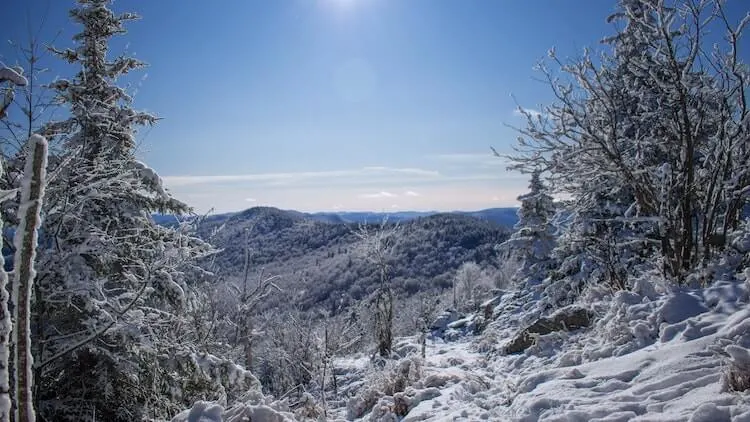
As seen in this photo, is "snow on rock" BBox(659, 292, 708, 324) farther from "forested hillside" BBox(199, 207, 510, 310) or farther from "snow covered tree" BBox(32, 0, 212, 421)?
"forested hillside" BBox(199, 207, 510, 310)

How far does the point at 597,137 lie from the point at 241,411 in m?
5.65

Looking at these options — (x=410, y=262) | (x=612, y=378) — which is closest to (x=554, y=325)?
(x=612, y=378)

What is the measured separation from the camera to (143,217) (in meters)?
8.05

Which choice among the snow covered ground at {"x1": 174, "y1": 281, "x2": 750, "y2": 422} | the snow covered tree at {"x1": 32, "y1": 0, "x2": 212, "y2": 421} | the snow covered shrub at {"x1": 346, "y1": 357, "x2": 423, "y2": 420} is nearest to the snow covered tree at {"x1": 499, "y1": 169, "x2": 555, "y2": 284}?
the snow covered ground at {"x1": 174, "y1": 281, "x2": 750, "y2": 422}

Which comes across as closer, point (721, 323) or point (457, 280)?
point (721, 323)

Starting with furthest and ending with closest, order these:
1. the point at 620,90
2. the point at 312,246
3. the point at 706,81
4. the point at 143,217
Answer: the point at 312,246, the point at 143,217, the point at 620,90, the point at 706,81

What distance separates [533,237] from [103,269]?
19.0 m

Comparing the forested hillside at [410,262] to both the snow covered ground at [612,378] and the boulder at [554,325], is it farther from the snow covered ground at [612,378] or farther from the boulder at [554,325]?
the snow covered ground at [612,378]

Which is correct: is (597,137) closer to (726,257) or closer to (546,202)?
(726,257)

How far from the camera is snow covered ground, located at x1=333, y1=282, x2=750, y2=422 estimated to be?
9.71 ft

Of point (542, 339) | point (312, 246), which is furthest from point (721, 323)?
point (312, 246)

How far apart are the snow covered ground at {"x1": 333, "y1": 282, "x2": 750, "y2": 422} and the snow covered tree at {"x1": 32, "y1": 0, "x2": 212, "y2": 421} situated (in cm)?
412

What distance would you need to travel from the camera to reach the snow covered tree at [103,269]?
598 centimetres

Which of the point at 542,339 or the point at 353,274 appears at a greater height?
the point at 542,339
